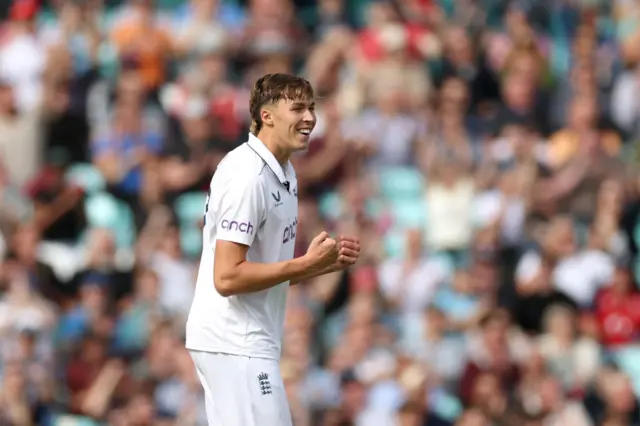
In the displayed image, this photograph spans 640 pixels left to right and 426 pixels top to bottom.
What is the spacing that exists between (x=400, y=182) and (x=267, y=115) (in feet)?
25.9

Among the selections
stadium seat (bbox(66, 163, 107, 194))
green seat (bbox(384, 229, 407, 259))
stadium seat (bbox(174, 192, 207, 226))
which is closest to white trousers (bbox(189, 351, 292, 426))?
green seat (bbox(384, 229, 407, 259))

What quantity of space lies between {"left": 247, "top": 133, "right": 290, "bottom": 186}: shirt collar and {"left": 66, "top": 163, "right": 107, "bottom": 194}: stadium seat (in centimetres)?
774

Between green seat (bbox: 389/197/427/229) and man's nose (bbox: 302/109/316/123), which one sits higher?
man's nose (bbox: 302/109/316/123)

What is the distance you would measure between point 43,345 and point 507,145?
4.98 metres

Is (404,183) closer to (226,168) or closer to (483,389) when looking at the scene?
(483,389)

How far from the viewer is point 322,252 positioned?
6027mm

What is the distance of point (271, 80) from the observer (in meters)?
6.46

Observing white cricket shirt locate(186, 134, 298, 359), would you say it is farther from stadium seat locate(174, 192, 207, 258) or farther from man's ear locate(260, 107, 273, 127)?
stadium seat locate(174, 192, 207, 258)

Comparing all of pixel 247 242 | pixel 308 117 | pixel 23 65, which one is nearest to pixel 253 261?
pixel 247 242

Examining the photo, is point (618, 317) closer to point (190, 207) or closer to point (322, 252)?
point (190, 207)

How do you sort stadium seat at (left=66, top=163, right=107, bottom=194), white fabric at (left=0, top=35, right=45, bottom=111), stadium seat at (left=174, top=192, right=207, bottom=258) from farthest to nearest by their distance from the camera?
white fabric at (left=0, top=35, right=45, bottom=111)
stadium seat at (left=66, top=163, right=107, bottom=194)
stadium seat at (left=174, top=192, right=207, bottom=258)

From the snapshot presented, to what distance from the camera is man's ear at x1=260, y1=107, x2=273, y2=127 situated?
21.0 ft

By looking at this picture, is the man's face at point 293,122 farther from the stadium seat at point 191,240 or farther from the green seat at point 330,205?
the stadium seat at point 191,240

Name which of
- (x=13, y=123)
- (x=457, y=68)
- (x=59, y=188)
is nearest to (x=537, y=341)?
(x=457, y=68)
